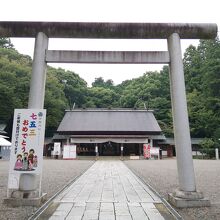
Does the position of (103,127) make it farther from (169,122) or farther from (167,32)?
(167,32)

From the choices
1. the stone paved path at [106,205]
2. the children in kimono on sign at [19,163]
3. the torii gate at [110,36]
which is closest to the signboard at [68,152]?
the stone paved path at [106,205]

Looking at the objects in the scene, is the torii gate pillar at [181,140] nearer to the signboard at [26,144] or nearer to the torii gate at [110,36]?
the torii gate at [110,36]

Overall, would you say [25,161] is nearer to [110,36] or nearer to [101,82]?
[110,36]

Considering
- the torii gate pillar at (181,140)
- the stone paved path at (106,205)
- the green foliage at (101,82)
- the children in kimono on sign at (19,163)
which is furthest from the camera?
the green foliage at (101,82)

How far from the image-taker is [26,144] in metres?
5.80

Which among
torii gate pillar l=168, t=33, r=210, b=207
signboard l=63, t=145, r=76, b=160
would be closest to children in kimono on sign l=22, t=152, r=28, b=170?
torii gate pillar l=168, t=33, r=210, b=207

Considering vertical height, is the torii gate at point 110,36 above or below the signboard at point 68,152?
above

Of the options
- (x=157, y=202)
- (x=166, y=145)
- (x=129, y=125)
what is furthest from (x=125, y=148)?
(x=157, y=202)

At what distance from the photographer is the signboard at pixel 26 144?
5699 mm

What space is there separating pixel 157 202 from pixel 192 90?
3797 centimetres

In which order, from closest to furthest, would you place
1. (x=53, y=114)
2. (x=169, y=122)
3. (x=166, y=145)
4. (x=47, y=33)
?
(x=47, y=33)
(x=166, y=145)
(x=53, y=114)
(x=169, y=122)

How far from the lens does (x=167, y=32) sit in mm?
6387

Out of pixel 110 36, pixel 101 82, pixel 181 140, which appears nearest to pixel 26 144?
pixel 110 36

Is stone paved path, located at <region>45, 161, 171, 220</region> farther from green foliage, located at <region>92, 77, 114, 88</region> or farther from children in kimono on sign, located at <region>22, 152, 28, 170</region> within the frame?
green foliage, located at <region>92, 77, 114, 88</region>
